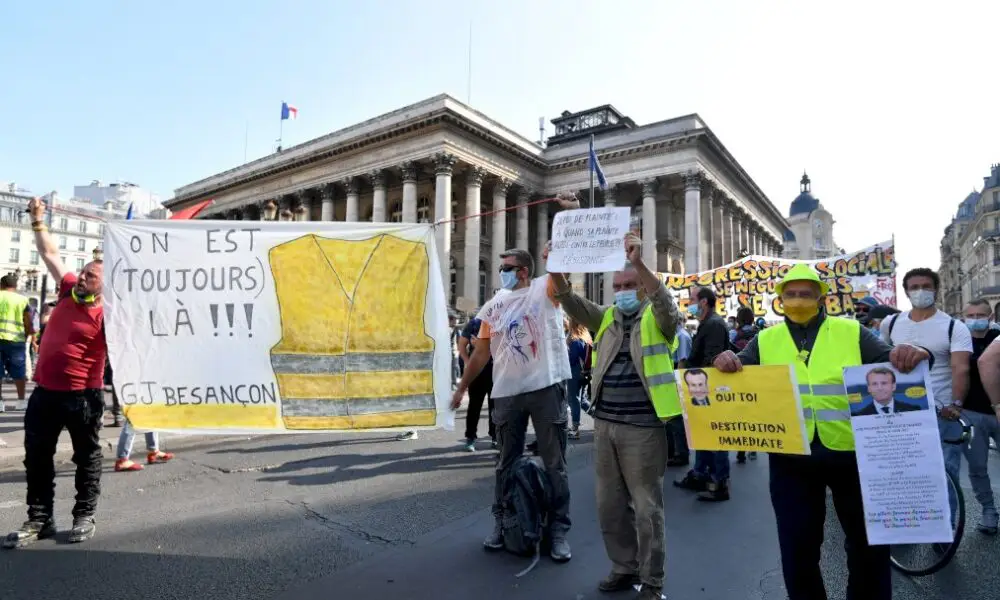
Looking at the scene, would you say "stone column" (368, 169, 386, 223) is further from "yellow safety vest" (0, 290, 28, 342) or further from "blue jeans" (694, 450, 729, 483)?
"blue jeans" (694, 450, 729, 483)

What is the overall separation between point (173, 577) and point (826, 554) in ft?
14.2

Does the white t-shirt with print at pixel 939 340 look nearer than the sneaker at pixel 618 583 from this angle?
No

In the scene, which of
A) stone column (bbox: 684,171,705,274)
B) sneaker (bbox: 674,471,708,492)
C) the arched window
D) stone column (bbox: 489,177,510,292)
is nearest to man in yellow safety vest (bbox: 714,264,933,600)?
sneaker (bbox: 674,471,708,492)

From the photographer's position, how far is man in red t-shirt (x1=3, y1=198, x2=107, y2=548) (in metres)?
4.14

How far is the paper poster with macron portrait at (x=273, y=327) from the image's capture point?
4.09 metres

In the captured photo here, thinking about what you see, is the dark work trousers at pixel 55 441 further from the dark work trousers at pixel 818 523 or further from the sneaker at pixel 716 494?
the sneaker at pixel 716 494

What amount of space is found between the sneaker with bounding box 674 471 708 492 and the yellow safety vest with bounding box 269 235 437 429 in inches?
121

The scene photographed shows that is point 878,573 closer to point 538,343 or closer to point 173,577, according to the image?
point 538,343

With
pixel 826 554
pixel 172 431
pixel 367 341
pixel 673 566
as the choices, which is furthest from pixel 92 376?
pixel 826 554

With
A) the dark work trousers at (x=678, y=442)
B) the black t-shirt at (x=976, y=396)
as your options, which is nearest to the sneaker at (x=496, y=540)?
the dark work trousers at (x=678, y=442)

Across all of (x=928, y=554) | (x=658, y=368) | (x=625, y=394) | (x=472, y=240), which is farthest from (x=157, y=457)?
(x=472, y=240)

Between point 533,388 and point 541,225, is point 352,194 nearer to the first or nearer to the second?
point 541,225

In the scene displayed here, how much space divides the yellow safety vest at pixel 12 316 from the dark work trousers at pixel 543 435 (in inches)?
367

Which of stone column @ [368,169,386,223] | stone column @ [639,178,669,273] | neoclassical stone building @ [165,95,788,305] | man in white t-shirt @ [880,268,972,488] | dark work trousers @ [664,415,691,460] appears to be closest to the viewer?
man in white t-shirt @ [880,268,972,488]
